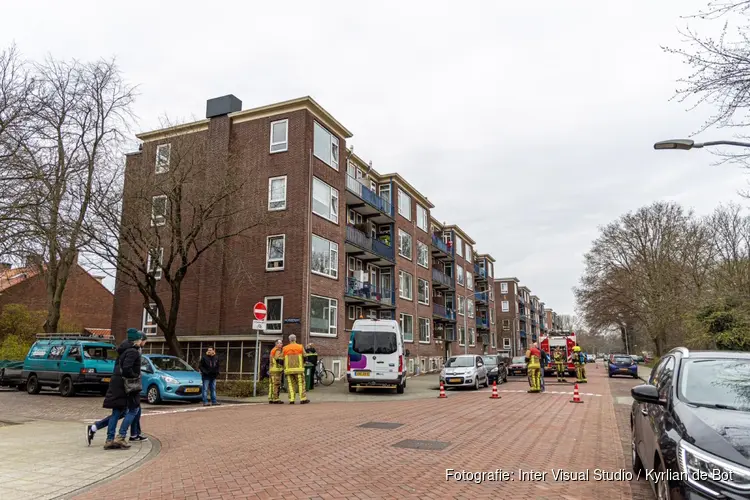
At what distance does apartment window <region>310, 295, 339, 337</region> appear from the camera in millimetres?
24062

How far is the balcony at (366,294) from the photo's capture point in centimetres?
2777

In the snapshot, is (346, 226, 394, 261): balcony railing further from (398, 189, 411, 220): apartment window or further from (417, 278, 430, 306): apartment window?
(417, 278, 430, 306): apartment window

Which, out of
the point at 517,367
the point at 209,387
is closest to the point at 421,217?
the point at 517,367

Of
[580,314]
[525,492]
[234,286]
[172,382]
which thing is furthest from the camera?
[580,314]

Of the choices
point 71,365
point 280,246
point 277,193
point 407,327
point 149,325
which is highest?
point 277,193

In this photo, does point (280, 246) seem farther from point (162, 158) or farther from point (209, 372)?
point (209, 372)

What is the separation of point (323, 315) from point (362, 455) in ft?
58.2

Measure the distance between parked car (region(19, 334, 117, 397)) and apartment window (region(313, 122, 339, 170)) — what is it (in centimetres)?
1311

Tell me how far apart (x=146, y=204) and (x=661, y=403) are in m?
18.5

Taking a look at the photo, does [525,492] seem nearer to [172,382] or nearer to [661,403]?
[661,403]

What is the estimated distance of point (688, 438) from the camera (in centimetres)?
373

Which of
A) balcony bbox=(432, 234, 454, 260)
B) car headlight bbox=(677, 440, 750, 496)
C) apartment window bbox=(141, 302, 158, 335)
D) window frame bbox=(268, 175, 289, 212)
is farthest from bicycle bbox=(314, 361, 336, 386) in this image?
balcony bbox=(432, 234, 454, 260)

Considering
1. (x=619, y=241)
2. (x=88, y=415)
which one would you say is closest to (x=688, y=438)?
(x=88, y=415)

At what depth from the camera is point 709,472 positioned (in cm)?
340
